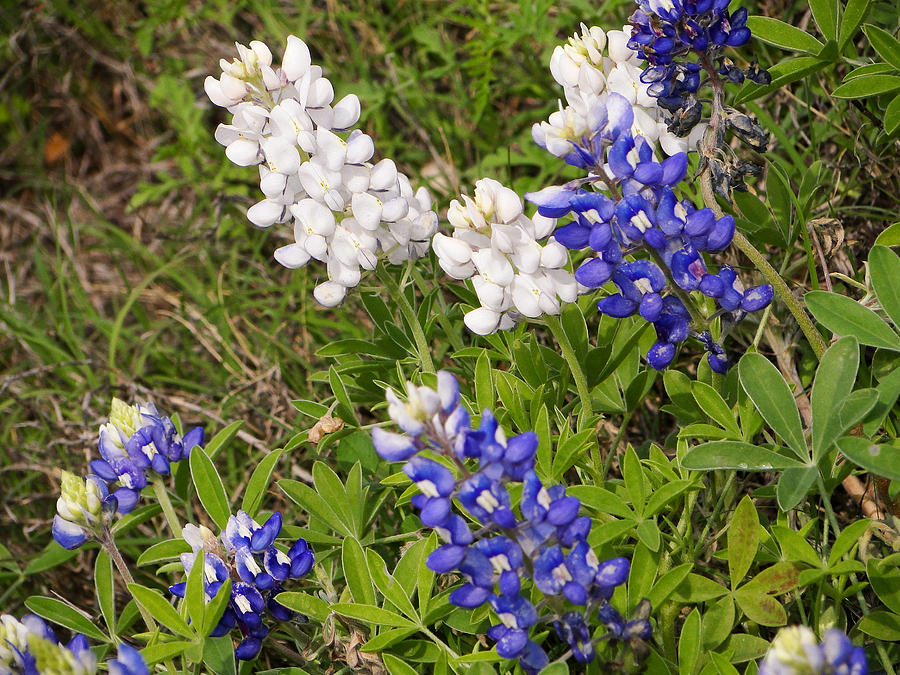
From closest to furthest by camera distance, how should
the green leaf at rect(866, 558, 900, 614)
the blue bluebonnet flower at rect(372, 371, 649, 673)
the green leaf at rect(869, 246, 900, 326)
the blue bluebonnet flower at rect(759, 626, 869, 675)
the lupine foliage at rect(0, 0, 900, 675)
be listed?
the blue bluebonnet flower at rect(759, 626, 869, 675) < the blue bluebonnet flower at rect(372, 371, 649, 673) < the lupine foliage at rect(0, 0, 900, 675) < the green leaf at rect(866, 558, 900, 614) < the green leaf at rect(869, 246, 900, 326)

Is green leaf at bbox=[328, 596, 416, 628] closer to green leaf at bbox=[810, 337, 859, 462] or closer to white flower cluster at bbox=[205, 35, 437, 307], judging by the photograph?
white flower cluster at bbox=[205, 35, 437, 307]

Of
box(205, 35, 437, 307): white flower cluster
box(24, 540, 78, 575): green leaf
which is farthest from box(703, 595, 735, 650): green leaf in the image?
box(24, 540, 78, 575): green leaf

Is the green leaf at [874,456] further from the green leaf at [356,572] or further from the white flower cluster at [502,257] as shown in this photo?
the green leaf at [356,572]

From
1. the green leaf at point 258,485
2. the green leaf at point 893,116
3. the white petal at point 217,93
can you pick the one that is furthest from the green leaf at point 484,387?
the green leaf at point 893,116

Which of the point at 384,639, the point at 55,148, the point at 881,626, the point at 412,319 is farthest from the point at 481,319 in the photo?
the point at 55,148

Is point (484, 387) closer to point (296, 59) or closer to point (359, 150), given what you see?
point (359, 150)

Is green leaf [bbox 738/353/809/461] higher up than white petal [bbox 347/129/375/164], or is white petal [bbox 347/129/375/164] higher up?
white petal [bbox 347/129/375/164]
